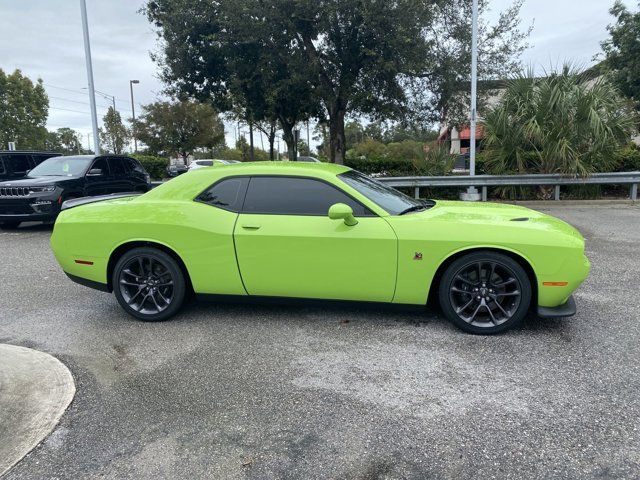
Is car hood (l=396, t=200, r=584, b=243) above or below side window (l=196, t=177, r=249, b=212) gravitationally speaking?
below

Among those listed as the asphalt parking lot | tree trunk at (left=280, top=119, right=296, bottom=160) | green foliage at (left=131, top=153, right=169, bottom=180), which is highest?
tree trunk at (left=280, top=119, right=296, bottom=160)

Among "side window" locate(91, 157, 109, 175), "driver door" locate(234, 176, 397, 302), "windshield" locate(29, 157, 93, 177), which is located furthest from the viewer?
"side window" locate(91, 157, 109, 175)

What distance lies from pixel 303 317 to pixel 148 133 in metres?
40.9

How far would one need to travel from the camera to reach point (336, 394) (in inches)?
116

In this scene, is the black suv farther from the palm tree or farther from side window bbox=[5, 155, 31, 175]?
the palm tree

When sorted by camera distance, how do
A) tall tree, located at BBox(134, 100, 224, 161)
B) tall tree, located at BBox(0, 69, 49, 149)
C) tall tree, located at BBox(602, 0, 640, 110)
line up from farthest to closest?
tall tree, located at BBox(0, 69, 49, 149) → tall tree, located at BBox(134, 100, 224, 161) → tall tree, located at BBox(602, 0, 640, 110)

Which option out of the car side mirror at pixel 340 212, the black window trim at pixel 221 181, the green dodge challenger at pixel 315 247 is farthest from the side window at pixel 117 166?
the car side mirror at pixel 340 212

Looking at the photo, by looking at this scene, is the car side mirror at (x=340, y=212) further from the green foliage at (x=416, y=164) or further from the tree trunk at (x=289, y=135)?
the tree trunk at (x=289, y=135)

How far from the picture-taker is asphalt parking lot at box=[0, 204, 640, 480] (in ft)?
7.59

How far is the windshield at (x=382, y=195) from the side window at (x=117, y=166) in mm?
7730

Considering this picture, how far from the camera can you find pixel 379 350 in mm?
3564

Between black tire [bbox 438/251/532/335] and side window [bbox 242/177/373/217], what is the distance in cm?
90

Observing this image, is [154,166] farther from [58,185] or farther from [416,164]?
[416,164]

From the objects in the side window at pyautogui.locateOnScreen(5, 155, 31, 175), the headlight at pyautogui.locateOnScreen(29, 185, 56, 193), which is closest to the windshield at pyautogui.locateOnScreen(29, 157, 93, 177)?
the headlight at pyautogui.locateOnScreen(29, 185, 56, 193)
